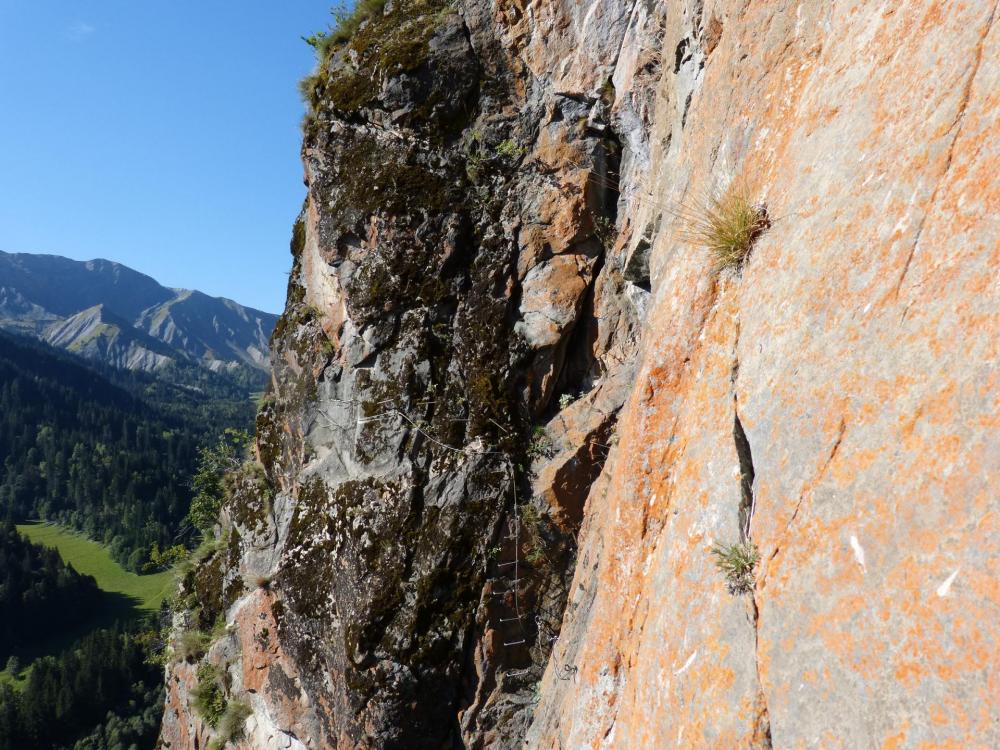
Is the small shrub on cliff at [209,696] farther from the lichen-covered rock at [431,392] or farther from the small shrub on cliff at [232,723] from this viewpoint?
the lichen-covered rock at [431,392]

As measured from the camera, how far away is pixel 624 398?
6828mm

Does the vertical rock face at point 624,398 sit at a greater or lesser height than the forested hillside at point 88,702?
greater

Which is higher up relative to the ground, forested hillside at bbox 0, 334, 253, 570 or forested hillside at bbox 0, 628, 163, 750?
forested hillside at bbox 0, 334, 253, 570

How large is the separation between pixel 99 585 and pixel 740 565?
12407cm

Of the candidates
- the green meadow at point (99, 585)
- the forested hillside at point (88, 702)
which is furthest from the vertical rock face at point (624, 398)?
the green meadow at point (99, 585)

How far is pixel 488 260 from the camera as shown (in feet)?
27.3

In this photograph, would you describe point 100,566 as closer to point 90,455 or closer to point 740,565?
point 90,455

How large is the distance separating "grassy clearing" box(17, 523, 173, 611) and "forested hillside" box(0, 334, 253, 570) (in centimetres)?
227

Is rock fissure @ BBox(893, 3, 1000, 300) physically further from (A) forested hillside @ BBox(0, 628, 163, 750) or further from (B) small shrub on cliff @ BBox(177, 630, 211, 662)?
(A) forested hillside @ BBox(0, 628, 163, 750)

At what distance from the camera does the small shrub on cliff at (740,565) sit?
331 cm

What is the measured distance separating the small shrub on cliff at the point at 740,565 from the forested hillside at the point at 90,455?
114591 millimetres

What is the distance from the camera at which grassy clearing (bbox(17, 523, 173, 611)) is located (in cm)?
9712

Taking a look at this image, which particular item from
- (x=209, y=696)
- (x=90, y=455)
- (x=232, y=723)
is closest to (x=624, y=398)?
(x=232, y=723)

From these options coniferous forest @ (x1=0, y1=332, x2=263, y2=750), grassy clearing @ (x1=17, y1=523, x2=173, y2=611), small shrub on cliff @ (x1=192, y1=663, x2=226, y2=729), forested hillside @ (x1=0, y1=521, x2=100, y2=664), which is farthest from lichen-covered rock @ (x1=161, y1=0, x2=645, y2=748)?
forested hillside @ (x1=0, y1=521, x2=100, y2=664)
